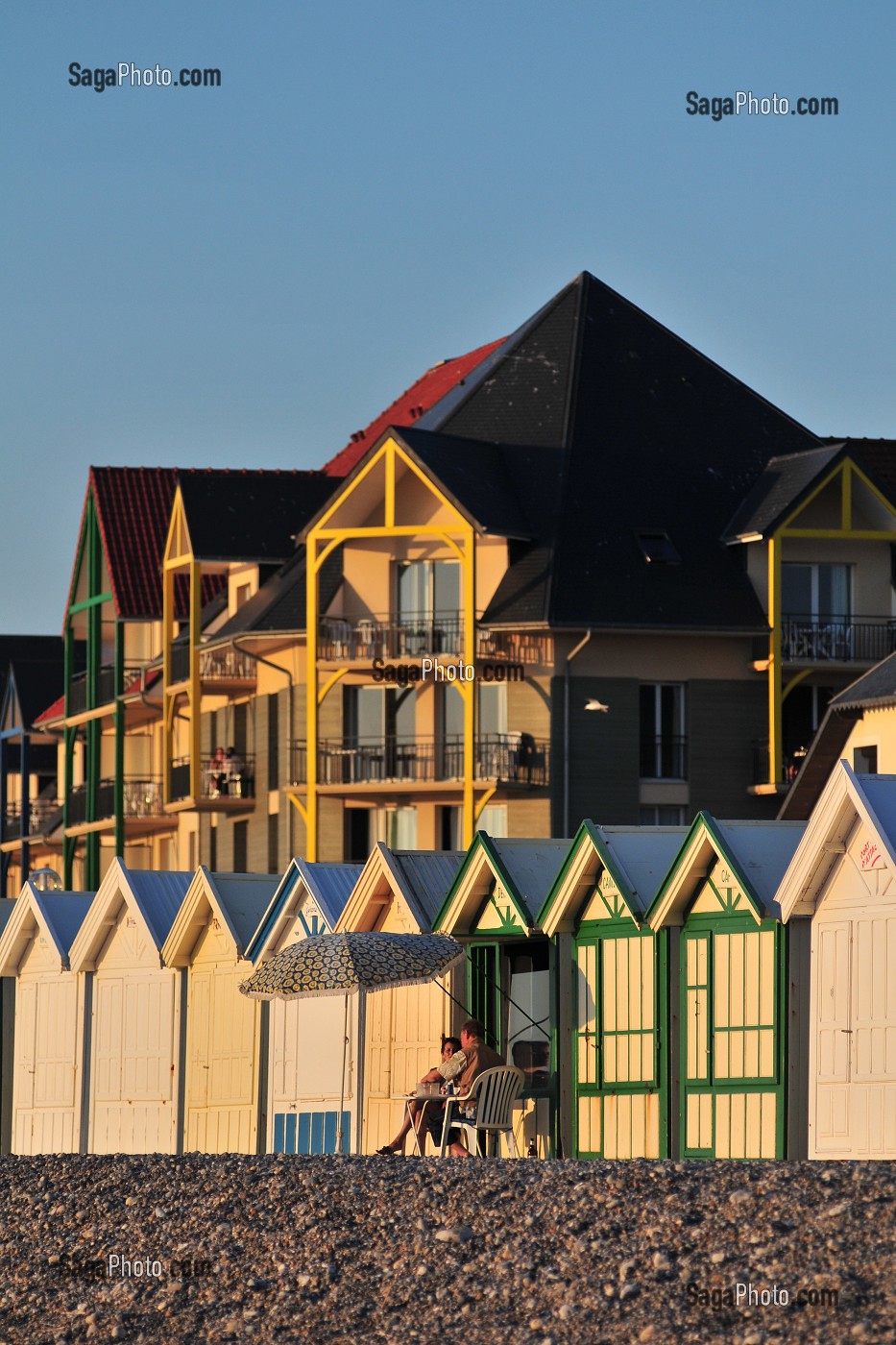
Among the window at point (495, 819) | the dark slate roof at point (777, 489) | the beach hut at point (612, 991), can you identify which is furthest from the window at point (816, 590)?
the beach hut at point (612, 991)

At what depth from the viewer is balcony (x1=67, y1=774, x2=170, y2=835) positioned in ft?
219

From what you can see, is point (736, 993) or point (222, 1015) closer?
point (736, 993)

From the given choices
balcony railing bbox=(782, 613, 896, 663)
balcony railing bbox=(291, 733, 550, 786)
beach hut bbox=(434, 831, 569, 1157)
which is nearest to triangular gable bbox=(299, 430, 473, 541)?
balcony railing bbox=(291, 733, 550, 786)

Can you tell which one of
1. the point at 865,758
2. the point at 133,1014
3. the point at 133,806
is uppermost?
the point at 133,806

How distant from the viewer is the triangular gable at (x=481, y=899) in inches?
1163

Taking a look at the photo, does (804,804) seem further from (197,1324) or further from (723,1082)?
(197,1324)

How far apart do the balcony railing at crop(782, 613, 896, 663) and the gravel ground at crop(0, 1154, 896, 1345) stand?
34.7m

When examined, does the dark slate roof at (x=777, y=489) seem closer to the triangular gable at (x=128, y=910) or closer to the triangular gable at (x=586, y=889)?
the triangular gable at (x=128, y=910)

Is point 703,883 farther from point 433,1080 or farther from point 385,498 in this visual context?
point 385,498

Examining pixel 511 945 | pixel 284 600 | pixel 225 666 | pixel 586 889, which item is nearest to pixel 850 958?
pixel 586 889

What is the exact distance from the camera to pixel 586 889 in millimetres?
28562

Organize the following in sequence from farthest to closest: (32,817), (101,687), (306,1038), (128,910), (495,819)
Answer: (32,817), (101,687), (495,819), (128,910), (306,1038)

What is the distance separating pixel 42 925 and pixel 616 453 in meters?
24.5

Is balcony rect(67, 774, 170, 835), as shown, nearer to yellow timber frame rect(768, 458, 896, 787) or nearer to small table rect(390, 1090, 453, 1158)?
yellow timber frame rect(768, 458, 896, 787)
